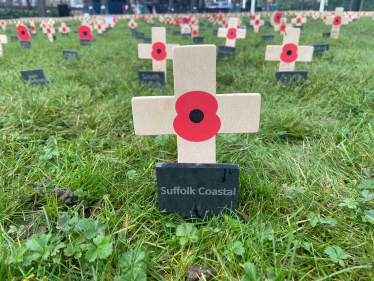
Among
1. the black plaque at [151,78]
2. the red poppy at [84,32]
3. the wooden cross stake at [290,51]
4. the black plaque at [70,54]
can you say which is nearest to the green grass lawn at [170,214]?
the black plaque at [151,78]

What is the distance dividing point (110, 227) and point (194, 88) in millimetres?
794

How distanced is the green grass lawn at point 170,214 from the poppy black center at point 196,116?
474 mm

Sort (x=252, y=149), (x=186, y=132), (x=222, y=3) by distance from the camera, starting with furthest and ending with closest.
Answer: (x=222, y=3), (x=252, y=149), (x=186, y=132)

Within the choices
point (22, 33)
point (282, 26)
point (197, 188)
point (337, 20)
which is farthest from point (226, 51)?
point (282, 26)

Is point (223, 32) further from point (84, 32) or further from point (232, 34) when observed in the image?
point (84, 32)

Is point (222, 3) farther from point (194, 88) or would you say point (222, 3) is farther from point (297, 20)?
point (194, 88)

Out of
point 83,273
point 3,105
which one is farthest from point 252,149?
point 3,105

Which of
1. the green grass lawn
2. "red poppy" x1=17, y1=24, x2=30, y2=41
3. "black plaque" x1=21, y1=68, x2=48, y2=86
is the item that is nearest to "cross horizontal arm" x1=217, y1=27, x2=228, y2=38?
the green grass lawn

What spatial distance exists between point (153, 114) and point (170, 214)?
0.55 m

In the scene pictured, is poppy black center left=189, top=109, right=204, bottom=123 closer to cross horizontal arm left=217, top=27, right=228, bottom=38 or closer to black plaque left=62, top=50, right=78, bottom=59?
black plaque left=62, top=50, right=78, bottom=59

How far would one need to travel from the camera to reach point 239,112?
3.91 feet

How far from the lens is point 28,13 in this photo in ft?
84.2

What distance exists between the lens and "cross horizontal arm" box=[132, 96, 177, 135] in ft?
3.85

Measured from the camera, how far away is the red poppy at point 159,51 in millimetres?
3572
